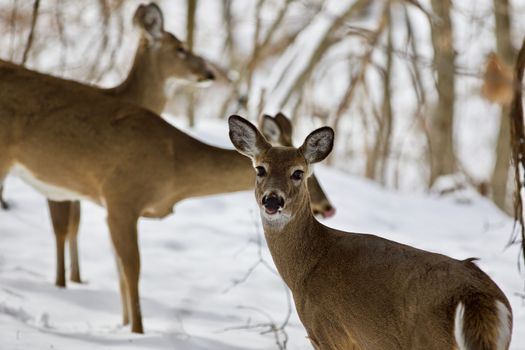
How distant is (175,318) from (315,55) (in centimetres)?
561

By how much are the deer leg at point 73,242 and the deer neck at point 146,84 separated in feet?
3.99

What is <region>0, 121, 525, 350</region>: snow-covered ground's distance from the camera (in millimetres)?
5438

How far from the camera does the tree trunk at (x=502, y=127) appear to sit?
11.4 metres

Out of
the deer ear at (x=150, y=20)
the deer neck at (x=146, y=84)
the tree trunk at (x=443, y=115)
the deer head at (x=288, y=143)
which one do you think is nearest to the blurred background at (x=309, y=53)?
the tree trunk at (x=443, y=115)

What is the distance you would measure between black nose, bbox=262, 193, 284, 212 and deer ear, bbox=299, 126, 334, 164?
18.4 inches

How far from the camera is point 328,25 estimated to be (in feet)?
35.6

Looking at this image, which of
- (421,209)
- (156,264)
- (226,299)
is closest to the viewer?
(226,299)

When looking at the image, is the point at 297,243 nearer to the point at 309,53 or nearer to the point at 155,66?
the point at 155,66

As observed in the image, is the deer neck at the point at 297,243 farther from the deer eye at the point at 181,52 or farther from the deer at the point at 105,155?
the deer eye at the point at 181,52

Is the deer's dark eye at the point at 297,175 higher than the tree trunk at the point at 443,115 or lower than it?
higher

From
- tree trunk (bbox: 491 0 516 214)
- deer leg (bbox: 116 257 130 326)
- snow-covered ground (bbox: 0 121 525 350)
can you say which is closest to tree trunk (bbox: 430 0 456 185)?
tree trunk (bbox: 491 0 516 214)

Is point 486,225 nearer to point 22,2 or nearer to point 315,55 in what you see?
point 315,55

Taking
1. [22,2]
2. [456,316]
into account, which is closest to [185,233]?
[22,2]

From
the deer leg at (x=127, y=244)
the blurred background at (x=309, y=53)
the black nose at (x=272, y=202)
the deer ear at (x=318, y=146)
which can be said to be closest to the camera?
the black nose at (x=272, y=202)
